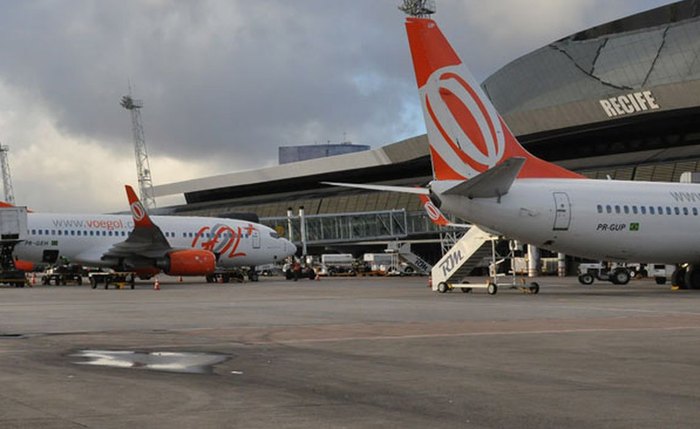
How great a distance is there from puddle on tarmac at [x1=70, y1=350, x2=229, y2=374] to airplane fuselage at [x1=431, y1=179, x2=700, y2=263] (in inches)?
735

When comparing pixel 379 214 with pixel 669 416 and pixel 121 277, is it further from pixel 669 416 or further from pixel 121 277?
pixel 669 416

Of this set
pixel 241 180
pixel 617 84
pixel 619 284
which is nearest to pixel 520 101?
pixel 617 84

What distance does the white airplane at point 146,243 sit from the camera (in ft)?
169

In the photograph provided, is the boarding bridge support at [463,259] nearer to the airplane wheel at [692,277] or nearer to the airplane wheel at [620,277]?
the airplane wheel at [692,277]

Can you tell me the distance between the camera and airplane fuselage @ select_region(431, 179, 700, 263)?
3177cm

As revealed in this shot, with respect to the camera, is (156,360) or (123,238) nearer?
(156,360)

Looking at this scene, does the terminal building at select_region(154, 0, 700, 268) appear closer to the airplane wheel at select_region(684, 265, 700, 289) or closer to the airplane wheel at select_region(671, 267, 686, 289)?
the airplane wheel at select_region(671, 267, 686, 289)

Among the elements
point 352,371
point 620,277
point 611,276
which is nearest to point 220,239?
point 611,276

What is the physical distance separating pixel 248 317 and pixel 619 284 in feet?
97.6

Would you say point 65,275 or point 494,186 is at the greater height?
point 494,186

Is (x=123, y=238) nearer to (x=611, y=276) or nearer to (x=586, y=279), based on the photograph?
(x=586, y=279)

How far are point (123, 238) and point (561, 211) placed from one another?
101 ft

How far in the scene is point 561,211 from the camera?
106ft

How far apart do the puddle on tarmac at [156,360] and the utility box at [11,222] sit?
38.8 meters
